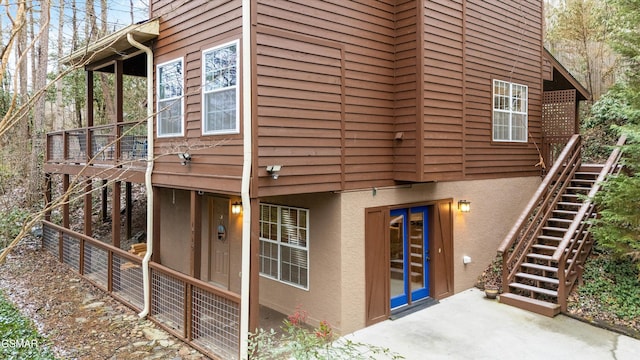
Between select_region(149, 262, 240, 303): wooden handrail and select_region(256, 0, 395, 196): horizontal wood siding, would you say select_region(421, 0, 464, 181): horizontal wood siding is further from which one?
select_region(149, 262, 240, 303): wooden handrail

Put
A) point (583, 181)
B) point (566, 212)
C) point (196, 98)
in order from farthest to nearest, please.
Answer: point (583, 181), point (566, 212), point (196, 98)

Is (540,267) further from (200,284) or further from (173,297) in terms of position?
(173,297)

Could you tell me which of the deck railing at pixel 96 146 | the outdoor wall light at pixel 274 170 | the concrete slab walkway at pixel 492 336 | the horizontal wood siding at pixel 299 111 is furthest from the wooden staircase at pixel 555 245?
the deck railing at pixel 96 146

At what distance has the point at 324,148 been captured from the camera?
6355 millimetres

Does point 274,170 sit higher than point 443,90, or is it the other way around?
point 443,90

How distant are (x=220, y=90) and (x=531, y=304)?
6.53m

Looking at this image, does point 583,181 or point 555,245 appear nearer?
point 555,245

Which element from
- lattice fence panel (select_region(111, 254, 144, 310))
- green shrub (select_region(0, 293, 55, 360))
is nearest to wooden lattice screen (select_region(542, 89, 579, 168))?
lattice fence panel (select_region(111, 254, 144, 310))

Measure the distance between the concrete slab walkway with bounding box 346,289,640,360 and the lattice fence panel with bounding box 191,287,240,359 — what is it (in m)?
1.89

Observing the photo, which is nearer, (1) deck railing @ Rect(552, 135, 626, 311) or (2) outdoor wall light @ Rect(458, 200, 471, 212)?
(1) deck railing @ Rect(552, 135, 626, 311)

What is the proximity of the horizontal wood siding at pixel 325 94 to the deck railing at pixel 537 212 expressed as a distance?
2932mm

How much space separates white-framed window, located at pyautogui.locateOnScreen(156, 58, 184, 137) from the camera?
23.2 ft

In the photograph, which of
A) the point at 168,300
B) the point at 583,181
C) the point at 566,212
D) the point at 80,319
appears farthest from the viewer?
the point at 583,181

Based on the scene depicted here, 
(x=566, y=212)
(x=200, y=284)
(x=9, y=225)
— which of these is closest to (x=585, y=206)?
(x=566, y=212)
